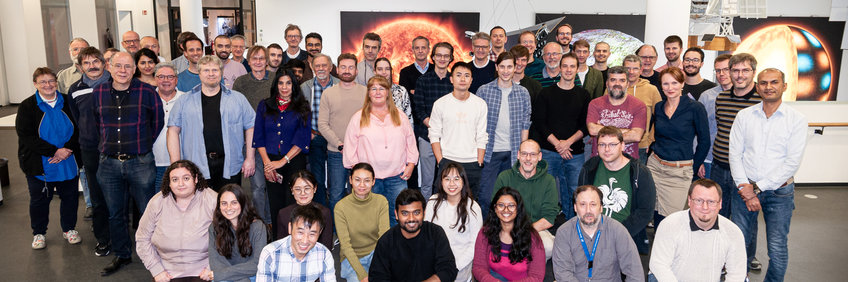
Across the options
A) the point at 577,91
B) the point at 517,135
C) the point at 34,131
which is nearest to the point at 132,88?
the point at 34,131

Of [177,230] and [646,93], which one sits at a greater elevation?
[646,93]

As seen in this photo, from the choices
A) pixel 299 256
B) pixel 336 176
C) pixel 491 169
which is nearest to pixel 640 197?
pixel 491 169

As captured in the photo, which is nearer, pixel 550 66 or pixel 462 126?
pixel 462 126

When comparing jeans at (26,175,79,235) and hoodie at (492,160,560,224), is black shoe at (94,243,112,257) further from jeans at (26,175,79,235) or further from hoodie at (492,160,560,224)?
hoodie at (492,160,560,224)

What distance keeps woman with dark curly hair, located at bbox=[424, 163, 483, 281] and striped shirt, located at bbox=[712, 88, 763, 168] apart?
1751 millimetres

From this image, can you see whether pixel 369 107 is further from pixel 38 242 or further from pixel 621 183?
pixel 38 242

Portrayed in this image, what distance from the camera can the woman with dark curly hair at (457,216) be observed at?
3539mm

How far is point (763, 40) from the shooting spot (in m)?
9.55

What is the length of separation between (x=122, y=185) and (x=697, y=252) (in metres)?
3.74

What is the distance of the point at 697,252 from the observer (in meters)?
2.99

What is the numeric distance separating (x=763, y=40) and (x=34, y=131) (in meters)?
10.2

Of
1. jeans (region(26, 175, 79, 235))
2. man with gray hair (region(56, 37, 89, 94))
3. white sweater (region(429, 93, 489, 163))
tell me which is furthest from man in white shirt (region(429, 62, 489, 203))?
man with gray hair (region(56, 37, 89, 94))

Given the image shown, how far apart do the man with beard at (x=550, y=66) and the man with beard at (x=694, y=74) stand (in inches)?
43.4

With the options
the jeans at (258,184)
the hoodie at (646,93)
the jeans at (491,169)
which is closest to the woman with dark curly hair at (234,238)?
the jeans at (258,184)
